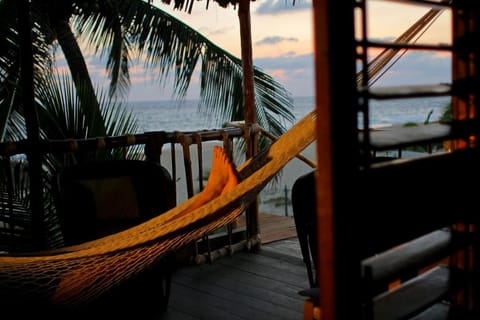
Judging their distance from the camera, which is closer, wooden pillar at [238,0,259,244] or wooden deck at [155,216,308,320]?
wooden deck at [155,216,308,320]

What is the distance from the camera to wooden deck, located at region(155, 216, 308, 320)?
2254 millimetres

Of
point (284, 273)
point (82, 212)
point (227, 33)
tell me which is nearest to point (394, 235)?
point (82, 212)

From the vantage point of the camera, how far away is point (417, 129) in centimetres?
88

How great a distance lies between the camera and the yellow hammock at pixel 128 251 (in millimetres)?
1546

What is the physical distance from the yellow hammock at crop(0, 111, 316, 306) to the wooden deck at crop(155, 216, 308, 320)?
0.58 meters

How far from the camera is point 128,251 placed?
157cm

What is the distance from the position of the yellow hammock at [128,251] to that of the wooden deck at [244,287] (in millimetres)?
584

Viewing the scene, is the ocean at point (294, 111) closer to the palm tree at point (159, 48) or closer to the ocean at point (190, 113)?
the ocean at point (190, 113)

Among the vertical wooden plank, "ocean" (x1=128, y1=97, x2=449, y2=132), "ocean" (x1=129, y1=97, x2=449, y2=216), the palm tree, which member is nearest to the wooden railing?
the vertical wooden plank

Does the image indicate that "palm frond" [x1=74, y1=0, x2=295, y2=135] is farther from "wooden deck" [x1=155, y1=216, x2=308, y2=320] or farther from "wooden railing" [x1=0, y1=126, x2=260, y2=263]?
"wooden deck" [x1=155, y1=216, x2=308, y2=320]

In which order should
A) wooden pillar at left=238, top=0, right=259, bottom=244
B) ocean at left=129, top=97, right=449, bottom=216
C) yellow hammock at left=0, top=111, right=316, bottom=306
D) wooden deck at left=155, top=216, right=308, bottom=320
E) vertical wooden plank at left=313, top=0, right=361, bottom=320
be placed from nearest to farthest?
vertical wooden plank at left=313, top=0, right=361, bottom=320, yellow hammock at left=0, top=111, right=316, bottom=306, wooden deck at left=155, top=216, right=308, bottom=320, wooden pillar at left=238, top=0, right=259, bottom=244, ocean at left=129, top=97, right=449, bottom=216

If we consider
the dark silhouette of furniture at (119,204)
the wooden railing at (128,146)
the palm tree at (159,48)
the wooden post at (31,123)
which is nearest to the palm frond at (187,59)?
the palm tree at (159,48)

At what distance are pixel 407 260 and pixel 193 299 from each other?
170cm

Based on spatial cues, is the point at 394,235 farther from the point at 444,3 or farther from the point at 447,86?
the point at 444,3
